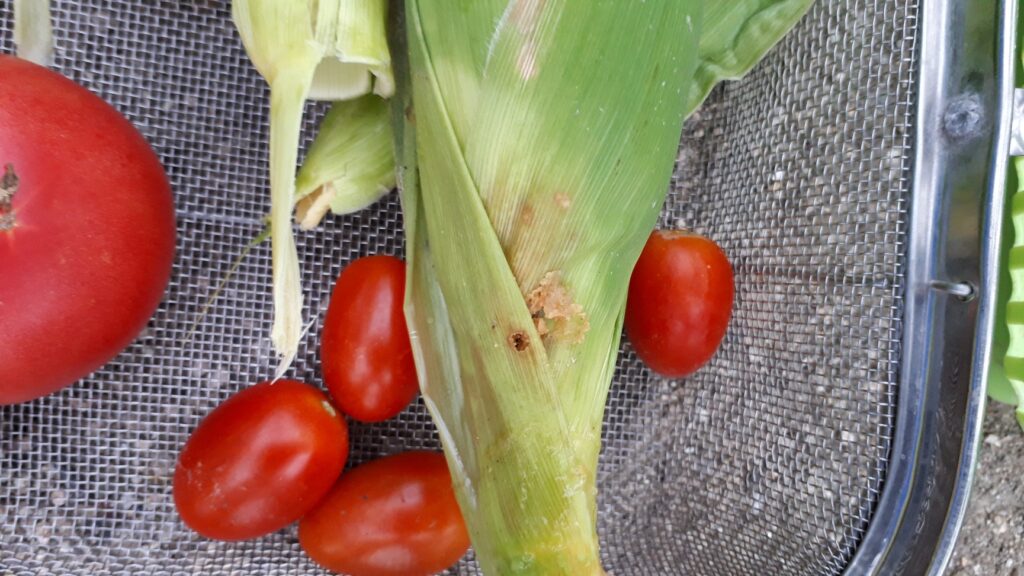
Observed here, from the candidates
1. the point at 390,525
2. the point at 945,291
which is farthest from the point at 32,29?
the point at 945,291

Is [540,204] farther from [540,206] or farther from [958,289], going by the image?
[958,289]

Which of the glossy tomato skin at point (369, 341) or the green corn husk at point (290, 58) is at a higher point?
the green corn husk at point (290, 58)

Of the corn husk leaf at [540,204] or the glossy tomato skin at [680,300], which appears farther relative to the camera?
the glossy tomato skin at [680,300]

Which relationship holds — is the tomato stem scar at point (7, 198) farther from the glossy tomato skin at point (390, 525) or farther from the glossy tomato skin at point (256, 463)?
the glossy tomato skin at point (390, 525)

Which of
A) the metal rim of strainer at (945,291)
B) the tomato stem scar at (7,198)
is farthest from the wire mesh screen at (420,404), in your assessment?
the tomato stem scar at (7,198)

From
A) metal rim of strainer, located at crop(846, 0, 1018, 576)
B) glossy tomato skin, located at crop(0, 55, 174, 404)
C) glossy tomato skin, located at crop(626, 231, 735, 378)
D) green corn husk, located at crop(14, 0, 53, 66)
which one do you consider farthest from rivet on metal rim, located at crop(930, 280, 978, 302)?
green corn husk, located at crop(14, 0, 53, 66)

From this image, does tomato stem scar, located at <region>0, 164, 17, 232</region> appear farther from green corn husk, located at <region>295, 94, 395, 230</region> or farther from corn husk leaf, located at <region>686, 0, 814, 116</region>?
corn husk leaf, located at <region>686, 0, 814, 116</region>

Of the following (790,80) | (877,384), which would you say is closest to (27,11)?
(790,80)
